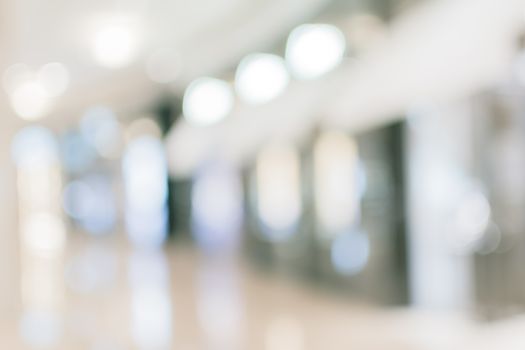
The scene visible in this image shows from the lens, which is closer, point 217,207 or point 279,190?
point 279,190

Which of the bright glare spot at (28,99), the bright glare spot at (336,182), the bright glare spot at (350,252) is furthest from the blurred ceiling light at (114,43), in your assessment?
the bright glare spot at (350,252)

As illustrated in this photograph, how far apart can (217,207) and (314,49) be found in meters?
1.78

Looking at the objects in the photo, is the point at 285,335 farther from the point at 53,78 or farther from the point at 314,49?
the point at 314,49

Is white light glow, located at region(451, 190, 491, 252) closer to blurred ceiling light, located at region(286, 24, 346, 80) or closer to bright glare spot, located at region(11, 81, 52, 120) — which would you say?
blurred ceiling light, located at region(286, 24, 346, 80)

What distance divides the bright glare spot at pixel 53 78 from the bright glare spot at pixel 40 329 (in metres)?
0.51

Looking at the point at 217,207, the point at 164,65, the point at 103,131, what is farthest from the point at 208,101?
the point at 217,207

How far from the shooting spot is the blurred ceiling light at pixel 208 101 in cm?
242

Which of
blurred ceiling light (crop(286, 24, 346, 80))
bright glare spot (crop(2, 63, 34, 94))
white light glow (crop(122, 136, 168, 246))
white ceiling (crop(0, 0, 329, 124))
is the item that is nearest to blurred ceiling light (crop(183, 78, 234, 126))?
white ceiling (crop(0, 0, 329, 124))

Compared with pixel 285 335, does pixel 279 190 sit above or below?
above

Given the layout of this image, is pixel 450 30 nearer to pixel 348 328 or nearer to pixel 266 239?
pixel 348 328

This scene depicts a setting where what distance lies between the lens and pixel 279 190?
2.56 metres

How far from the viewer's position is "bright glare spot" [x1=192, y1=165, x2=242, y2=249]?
303 cm

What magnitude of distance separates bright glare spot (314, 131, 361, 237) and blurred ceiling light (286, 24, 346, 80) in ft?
1.03

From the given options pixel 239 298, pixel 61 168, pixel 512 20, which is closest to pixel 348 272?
pixel 239 298
